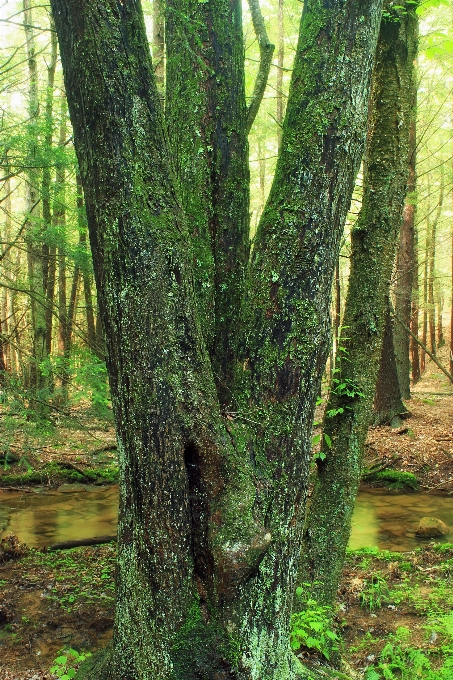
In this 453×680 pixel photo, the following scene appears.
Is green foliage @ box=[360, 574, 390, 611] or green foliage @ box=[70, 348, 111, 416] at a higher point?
green foliage @ box=[70, 348, 111, 416]

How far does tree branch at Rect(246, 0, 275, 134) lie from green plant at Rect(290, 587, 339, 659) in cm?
308

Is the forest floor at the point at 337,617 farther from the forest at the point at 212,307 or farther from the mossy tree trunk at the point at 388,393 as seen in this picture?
the mossy tree trunk at the point at 388,393

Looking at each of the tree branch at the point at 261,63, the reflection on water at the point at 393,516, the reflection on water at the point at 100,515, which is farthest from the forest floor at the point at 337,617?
the tree branch at the point at 261,63

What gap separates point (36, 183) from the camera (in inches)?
364

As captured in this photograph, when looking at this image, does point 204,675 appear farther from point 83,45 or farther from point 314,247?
point 83,45

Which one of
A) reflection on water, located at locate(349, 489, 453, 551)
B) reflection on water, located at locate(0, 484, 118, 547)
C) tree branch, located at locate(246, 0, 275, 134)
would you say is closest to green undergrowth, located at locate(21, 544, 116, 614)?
reflection on water, located at locate(0, 484, 118, 547)

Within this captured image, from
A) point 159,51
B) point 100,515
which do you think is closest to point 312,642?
point 100,515

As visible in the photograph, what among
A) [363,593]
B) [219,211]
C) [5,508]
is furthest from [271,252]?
[5,508]

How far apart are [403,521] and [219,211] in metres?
7.29

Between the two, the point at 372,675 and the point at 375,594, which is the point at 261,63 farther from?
the point at 375,594

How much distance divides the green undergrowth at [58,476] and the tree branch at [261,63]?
8972 millimetres

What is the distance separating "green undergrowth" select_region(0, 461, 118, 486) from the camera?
1000 centimetres

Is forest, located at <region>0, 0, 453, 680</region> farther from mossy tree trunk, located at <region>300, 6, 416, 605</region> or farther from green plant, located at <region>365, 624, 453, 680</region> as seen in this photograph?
mossy tree trunk, located at <region>300, 6, 416, 605</region>

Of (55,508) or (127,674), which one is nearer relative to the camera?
(127,674)
